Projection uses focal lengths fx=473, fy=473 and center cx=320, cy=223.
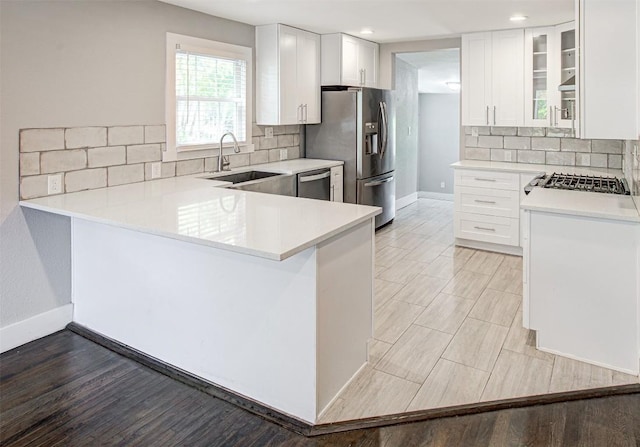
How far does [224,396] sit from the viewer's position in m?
2.34

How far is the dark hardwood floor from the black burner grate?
1455 mm

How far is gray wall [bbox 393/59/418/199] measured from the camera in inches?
267

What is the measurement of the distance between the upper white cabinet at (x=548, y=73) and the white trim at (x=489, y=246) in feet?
4.25

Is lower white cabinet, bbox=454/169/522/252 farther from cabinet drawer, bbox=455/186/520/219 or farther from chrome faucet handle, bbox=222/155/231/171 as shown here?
chrome faucet handle, bbox=222/155/231/171

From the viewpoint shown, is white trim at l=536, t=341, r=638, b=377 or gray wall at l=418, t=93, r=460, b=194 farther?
gray wall at l=418, t=93, r=460, b=194

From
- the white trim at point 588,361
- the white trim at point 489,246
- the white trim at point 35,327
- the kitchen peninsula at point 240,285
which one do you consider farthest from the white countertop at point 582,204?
the white trim at point 35,327

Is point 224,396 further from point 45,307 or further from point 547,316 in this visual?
point 547,316

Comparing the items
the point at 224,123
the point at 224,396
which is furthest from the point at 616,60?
the point at 224,123

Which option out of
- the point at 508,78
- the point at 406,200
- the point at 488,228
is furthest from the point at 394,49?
the point at 488,228

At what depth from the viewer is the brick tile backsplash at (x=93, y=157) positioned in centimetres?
286

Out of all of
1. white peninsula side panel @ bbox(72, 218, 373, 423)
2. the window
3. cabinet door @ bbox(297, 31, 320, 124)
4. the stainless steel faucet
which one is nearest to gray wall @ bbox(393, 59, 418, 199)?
cabinet door @ bbox(297, 31, 320, 124)

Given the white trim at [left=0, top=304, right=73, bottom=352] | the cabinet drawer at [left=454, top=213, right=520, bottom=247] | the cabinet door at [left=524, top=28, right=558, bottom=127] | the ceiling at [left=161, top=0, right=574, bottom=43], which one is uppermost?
the ceiling at [left=161, top=0, right=574, bottom=43]

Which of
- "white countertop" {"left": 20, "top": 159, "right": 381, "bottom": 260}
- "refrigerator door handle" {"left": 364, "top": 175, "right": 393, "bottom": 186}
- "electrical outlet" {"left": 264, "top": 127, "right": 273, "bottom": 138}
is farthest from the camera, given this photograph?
"refrigerator door handle" {"left": 364, "top": 175, "right": 393, "bottom": 186}

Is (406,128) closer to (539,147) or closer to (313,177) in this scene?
(539,147)
